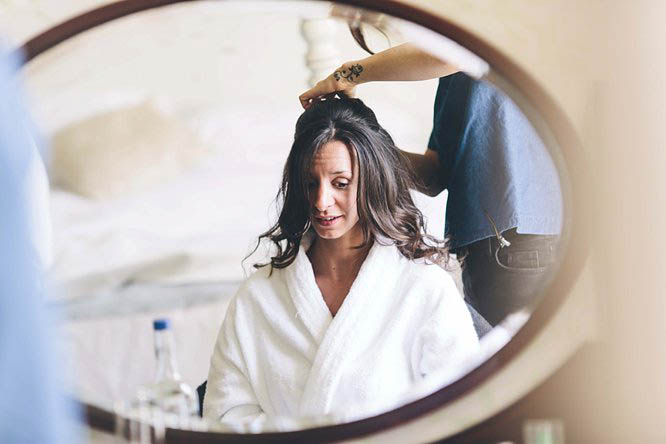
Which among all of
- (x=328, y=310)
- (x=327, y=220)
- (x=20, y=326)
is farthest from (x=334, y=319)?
(x=20, y=326)

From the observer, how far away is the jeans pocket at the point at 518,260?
118cm

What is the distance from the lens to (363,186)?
1145 millimetres

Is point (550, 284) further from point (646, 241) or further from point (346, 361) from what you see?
point (346, 361)

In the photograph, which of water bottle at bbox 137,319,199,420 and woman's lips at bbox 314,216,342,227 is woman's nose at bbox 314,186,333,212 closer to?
woman's lips at bbox 314,216,342,227

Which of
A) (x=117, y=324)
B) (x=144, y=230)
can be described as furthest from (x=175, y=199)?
(x=117, y=324)

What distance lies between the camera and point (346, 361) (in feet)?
3.72

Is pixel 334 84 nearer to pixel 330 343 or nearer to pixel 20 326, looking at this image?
pixel 330 343

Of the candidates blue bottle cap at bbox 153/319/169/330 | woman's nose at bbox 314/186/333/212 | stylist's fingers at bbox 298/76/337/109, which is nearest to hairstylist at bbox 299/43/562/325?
stylist's fingers at bbox 298/76/337/109

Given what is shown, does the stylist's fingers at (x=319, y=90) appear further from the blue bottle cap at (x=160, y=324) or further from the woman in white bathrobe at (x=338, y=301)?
the blue bottle cap at (x=160, y=324)

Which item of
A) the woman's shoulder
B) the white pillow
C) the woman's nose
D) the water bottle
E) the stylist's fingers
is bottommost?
the water bottle

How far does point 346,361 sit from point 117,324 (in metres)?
0.26

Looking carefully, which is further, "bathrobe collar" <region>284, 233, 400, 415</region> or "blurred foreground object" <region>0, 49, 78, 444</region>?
"bathrobe collar" <region>284, 233, 400, 415</region>

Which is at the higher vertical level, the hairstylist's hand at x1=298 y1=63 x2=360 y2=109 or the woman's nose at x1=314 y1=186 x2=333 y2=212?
the hairstylist's hand at x1=298 y1=63 x2=360 y2=109

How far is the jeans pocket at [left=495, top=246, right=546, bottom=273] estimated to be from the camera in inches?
46.4
